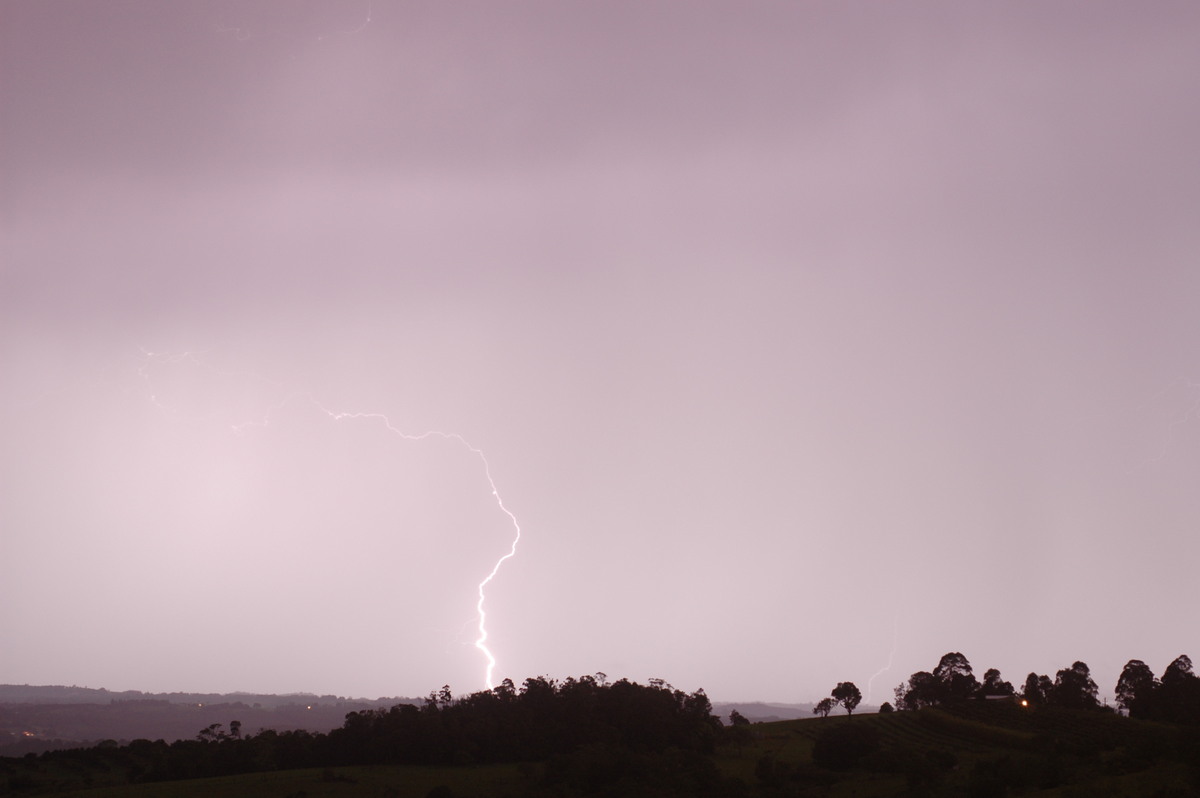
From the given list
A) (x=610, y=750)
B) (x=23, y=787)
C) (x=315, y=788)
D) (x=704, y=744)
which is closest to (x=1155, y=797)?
(x=610, y=750)

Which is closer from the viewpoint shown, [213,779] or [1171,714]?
[213,779]

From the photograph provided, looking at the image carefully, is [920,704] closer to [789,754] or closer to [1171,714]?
[1171,714]

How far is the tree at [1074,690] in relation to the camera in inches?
3081

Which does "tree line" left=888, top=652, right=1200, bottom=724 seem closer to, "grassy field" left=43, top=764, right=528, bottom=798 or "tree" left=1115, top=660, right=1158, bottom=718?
"tree" left=1115, top=660, right=1158, bottom=718

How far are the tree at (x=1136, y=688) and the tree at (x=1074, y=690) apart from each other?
309 centimetres

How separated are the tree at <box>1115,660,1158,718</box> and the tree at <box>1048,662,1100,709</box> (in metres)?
3.09

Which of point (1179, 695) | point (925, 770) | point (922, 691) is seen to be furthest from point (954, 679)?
point (925, 770)

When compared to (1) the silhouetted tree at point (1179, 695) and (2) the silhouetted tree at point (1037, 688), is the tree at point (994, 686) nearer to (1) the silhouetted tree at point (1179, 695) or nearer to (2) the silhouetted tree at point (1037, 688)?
(2) the silhouetted tree at point (1037, 688)

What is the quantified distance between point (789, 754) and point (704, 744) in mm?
6767

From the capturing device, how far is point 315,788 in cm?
4903

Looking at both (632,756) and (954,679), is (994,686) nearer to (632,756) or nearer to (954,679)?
(954,679)

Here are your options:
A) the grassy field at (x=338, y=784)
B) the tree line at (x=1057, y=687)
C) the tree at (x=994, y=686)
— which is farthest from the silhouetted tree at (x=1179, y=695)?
the grassy field at (x=338, y=784)

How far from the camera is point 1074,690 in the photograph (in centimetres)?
7894

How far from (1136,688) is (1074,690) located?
21.3ft
